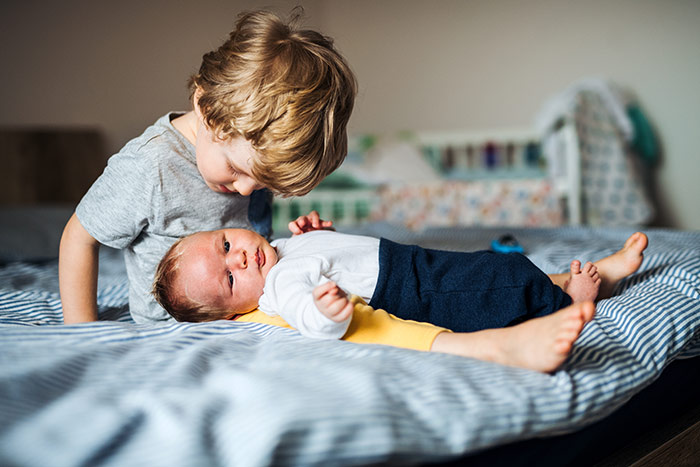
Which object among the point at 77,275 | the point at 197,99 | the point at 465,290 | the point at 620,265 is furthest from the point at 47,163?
the point at 620,265

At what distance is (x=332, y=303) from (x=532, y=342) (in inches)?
10.1

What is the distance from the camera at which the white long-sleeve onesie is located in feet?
2.69

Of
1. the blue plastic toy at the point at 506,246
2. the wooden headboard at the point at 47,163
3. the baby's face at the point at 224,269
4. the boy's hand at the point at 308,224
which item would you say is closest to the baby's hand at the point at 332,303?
the baby's face at the point at 224,269

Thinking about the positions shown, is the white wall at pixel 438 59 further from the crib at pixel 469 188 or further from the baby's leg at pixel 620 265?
the baby's leg at pixel 620 265

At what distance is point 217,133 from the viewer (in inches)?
37.9

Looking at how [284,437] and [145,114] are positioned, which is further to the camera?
[145,114]

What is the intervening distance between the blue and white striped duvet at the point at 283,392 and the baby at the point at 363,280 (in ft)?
0.24

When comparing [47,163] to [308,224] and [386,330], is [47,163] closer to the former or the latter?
[308,224]

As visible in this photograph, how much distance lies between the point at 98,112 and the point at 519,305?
309cm

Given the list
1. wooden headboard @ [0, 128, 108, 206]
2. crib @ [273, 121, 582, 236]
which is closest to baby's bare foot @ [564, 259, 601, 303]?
crib @ [273, 121, 582, 236]

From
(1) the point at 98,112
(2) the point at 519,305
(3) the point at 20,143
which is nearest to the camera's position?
(2) the point at 519,305

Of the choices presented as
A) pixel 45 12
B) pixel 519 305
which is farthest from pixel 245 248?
pixel 45 12

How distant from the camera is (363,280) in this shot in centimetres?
97

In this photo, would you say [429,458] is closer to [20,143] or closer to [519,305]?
[519,305]
